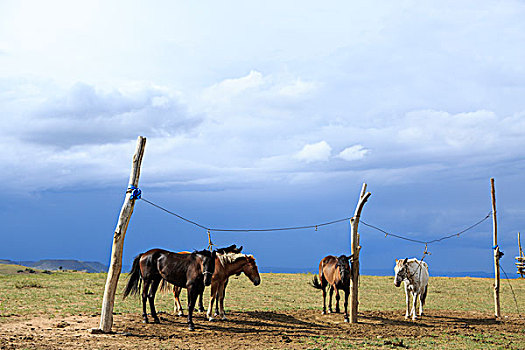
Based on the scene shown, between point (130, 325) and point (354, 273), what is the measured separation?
680cm

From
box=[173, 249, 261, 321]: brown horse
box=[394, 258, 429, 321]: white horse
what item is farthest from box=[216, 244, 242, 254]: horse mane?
box=[394, 258, 429, 321]: white horse

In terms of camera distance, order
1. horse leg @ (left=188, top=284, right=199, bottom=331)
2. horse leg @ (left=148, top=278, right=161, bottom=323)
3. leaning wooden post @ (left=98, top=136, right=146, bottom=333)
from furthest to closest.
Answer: horse leg @ (left=148, top=278, right=161, bottom=323) → horse leg @ (left=188, top=284, right=199, bottom=331) → leaning wooden post @ (left=98, top=136, right=146, bottom=333)

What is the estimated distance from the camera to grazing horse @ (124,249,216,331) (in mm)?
13539

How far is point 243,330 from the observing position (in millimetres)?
13344

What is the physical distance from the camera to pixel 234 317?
15203 mm

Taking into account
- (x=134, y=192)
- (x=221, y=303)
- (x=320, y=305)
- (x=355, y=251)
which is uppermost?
(x=134, y=192)

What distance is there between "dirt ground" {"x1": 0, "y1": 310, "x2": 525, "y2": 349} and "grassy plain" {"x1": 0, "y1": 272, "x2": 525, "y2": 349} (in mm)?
99

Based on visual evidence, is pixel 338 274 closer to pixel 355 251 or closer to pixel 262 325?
pixel 355 251

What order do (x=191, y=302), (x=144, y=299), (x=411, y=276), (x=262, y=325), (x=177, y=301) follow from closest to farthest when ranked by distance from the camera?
1. (x=191, y=302)
2. (x=144, y=299)
3. (x=262, y=325)
4. (x=177, y=301)
5. (x=411, y=276)

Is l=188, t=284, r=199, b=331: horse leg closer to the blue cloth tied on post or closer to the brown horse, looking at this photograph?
the brown horse

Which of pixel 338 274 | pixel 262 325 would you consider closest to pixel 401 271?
pixel 338 274

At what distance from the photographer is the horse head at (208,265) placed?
1347 cm

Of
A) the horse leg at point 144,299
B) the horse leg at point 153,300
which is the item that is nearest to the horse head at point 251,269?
the horse leg at point 153,300

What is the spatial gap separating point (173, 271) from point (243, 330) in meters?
2.53
